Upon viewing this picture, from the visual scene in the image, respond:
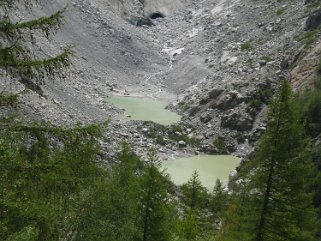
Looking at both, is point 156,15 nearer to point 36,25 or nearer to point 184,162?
point 184,162

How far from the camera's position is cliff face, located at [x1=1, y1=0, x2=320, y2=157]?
5300 cm

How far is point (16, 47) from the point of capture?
416 inches

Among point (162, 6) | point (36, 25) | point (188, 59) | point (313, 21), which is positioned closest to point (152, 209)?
A: point (36, 25)

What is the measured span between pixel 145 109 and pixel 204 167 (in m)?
16.1

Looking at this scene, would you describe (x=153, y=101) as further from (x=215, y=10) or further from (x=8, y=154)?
(x=8, y=154)

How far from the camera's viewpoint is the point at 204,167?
159 feet

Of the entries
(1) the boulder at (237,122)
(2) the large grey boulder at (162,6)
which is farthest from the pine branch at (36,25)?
(2) the large grey boulder at (162,6)

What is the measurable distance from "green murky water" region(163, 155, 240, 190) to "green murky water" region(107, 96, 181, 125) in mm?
9208

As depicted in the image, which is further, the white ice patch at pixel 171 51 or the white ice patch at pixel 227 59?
the white ice patch at pixel 171 51

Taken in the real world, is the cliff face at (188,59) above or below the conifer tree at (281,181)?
above

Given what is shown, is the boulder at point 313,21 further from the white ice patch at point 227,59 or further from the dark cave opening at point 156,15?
the dark cave opening at point 156,15

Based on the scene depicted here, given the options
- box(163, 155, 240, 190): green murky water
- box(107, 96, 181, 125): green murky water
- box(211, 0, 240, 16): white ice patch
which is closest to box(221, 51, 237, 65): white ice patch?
box(107, 96, 181, 125): green murky water

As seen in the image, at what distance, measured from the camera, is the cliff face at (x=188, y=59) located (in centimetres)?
5300

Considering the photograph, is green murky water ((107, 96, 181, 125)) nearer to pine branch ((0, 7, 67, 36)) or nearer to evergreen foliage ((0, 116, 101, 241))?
evergreen foliage ((0, 116, 101, 241))
